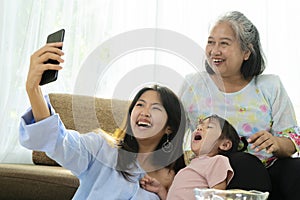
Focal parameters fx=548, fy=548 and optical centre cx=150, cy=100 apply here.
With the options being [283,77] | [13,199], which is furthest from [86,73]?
[283,77]

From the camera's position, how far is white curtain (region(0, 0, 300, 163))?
2912mm

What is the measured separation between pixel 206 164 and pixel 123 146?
30 centimetres

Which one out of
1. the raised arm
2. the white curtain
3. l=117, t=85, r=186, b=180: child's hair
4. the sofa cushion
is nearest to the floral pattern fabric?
l=117, t=85, r=186, b=180: child's hair

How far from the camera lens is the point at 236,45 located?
6.33 feet

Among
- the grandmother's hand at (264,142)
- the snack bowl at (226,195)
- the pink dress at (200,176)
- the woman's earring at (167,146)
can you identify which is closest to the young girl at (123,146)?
the woman's earring at (167,146)

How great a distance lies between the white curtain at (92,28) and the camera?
2912 mm

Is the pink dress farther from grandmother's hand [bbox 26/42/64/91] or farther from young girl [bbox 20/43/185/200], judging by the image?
grandmother's hand [bbox 26/42/64/91]

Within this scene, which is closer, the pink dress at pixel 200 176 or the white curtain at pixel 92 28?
the pink dress at pixel 200 176

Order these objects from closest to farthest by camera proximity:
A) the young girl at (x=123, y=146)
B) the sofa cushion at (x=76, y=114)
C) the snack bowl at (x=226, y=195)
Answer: the snack bowl at (x=226, y=195) < the young girl at (x=123, y=146) < the sofa cushion at (x=76, y=114)

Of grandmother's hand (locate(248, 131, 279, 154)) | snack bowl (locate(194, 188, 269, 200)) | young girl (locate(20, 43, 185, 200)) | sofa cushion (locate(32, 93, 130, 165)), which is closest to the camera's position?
snack bowl (locate(194, 188, 269, 200))

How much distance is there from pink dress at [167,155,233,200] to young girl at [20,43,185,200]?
109 millimetres

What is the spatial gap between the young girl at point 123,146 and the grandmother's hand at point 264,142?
28 centimetres

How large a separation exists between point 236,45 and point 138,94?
1.30ft

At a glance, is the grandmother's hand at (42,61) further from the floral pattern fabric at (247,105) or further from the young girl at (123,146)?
the floral pattern fabric at (247,105)
